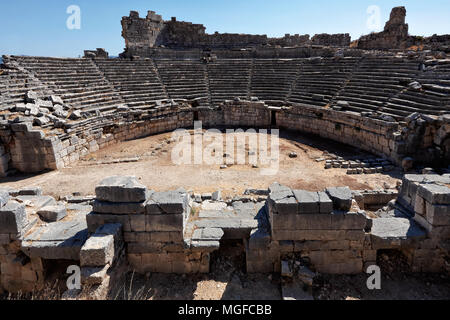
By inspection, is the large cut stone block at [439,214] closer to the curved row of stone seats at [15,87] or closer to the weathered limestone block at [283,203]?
the weathered limestone block at [283,203]

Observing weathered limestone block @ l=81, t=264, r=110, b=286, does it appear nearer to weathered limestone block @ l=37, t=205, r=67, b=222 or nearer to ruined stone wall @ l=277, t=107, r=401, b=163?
weathered limestone block @ l=37, t=205, r=67, b=222

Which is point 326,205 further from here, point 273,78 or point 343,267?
point 273,78

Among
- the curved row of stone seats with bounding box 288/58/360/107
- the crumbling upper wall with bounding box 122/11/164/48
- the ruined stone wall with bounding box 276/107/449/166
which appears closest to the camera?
the ruined stone wall with bounding box 276/107/449/166

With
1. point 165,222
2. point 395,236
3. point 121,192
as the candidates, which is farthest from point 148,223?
point 395,236

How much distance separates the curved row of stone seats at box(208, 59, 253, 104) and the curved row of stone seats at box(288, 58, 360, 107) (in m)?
3.72

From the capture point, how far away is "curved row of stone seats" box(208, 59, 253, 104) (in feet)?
65.4

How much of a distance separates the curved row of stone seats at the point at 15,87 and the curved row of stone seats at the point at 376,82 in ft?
55.5

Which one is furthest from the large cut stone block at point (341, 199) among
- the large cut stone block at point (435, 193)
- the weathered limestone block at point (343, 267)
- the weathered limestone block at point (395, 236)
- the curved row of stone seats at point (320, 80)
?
the curved row of stone seats at point (320, 80)

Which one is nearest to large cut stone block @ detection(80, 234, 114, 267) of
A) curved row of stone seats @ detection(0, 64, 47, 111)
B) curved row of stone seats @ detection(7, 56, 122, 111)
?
curved row of stone seats @ detection(0, 64, 47, 111)

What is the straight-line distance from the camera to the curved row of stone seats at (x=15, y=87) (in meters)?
13.4

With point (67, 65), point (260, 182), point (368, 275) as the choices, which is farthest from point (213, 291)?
point (67, 65)

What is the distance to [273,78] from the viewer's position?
2073 centimetres

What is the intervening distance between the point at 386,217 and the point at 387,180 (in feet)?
13.8
